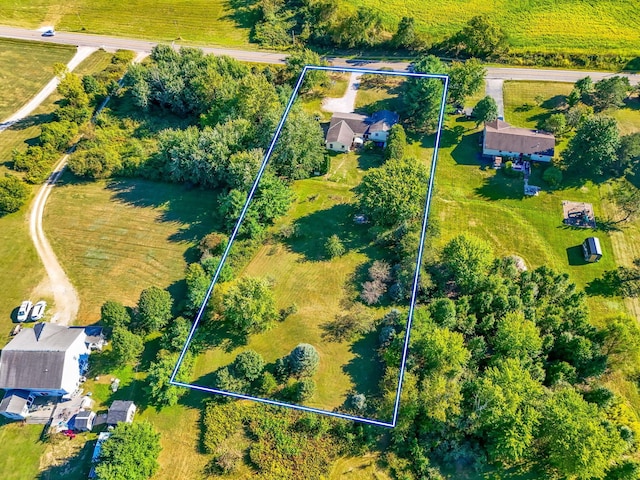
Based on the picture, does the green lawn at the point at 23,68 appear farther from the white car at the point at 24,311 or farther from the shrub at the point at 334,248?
the shrub at the point at 334,248

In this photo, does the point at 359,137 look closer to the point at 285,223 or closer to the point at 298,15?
the point at 285,223

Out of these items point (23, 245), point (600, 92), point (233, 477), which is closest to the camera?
point (233, 477)

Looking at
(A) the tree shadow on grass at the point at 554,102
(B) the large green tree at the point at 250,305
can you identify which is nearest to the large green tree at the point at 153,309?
(B) the large green tree at the point at 250,305

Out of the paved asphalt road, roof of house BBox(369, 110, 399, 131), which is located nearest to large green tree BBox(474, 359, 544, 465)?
roof of house BBox(369, 110, 399, 131)

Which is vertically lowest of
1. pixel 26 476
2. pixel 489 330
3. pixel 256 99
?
pixel 26 476

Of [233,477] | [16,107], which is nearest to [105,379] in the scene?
[233,477]

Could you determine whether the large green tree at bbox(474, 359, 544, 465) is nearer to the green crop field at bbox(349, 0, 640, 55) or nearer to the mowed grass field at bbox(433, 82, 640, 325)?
the mowed grass field at bbox(433, 82, 640, 325)

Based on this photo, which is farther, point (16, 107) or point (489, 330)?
point (16, 107)

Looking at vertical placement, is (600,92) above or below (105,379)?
above
